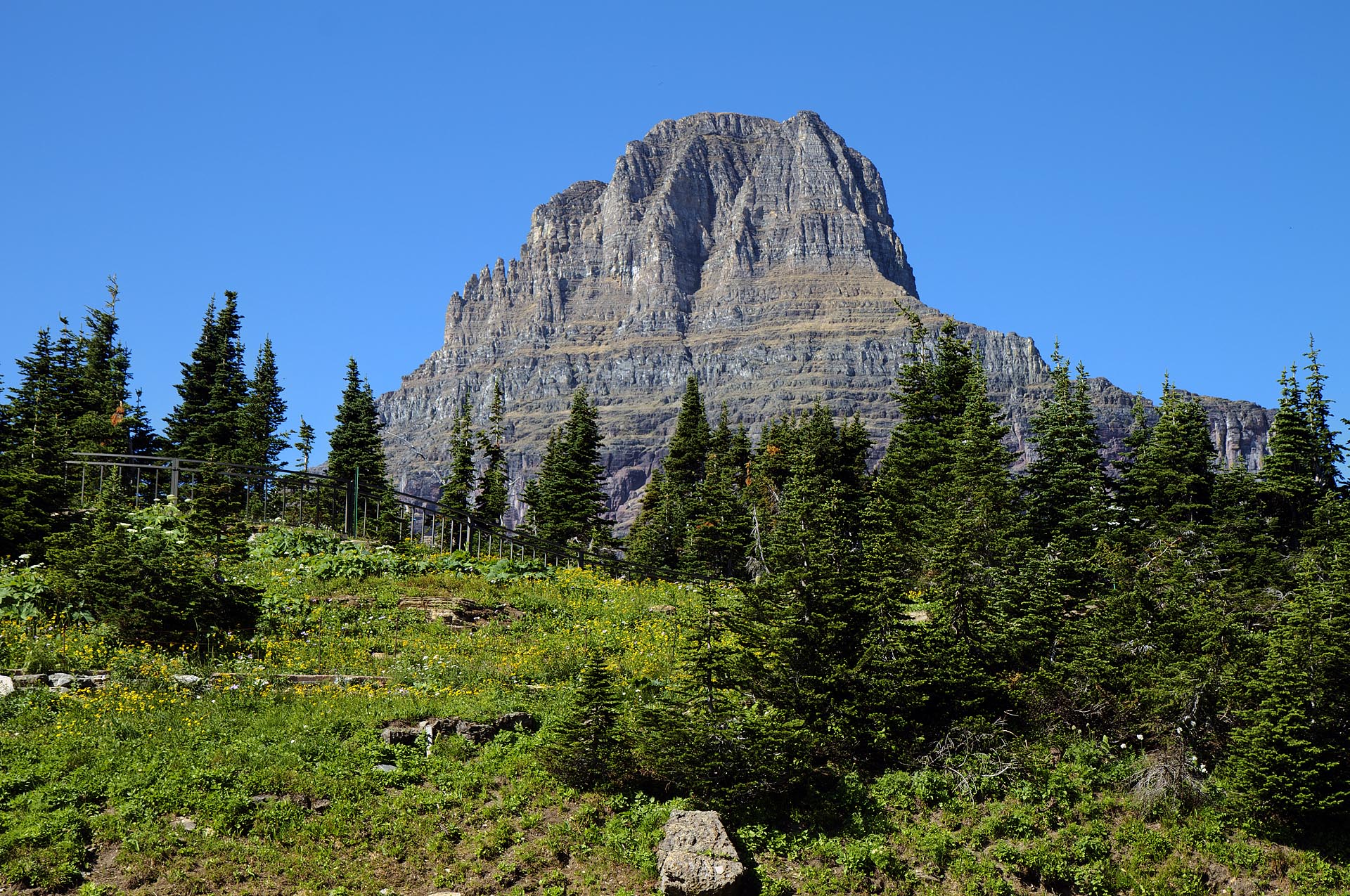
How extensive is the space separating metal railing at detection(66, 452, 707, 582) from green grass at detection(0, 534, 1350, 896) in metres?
7.42

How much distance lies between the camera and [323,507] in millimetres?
32281

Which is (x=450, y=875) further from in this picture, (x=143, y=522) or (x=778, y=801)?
(x=143, y=522)

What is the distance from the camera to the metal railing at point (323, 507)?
27922 mm

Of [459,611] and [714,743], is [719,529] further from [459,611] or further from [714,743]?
[714,743]

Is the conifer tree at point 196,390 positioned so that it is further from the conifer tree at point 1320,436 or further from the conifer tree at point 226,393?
the conifer tree at point 1320,436

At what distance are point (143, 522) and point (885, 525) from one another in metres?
19.8

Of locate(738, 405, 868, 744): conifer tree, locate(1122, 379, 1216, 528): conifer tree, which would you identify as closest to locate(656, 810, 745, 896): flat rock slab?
locate(738, 405, 868, 744): conifer tree

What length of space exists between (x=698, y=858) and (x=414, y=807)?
13.0 feet

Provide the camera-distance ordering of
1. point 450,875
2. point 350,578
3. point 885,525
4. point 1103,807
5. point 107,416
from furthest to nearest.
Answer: point 107,416, point 885,525, point 350,578, point 1103,807, point 450,875

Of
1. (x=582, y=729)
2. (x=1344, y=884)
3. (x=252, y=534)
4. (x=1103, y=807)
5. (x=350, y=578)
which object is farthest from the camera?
(x=252, y=534)

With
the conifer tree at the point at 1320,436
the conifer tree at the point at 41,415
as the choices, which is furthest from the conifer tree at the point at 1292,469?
the conifer tree at the point at 41,415

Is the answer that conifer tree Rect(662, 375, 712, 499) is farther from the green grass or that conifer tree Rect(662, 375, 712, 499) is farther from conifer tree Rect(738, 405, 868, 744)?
conifer tree Rect(738, 405, 868, 744)

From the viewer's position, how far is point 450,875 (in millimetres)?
13773

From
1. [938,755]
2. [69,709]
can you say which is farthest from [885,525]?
[69,709]
